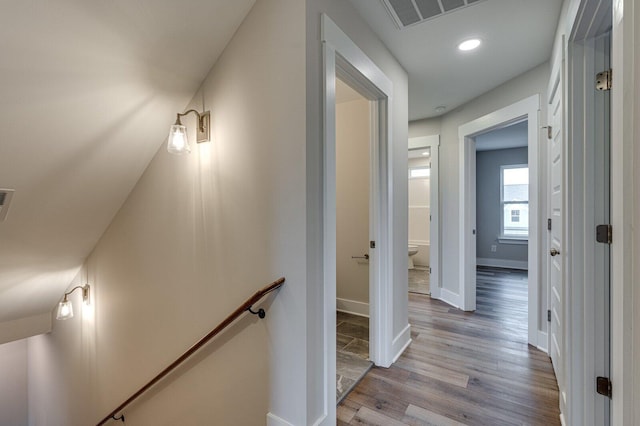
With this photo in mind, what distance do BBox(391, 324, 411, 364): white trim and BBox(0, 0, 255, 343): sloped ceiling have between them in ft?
8.26

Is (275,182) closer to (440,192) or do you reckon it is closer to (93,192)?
(93,192)

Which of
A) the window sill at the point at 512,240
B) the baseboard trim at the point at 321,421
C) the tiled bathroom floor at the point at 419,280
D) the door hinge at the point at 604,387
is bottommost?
the tiled bathroom floor at the point at 419,280

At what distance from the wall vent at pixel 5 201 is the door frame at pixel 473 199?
13.4ft

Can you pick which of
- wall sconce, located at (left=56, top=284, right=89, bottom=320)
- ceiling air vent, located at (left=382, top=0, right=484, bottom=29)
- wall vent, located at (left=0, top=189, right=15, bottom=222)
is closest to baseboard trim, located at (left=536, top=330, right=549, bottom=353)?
ceiling air vent, located at (left=382, top=0, right=484, bottom=29)

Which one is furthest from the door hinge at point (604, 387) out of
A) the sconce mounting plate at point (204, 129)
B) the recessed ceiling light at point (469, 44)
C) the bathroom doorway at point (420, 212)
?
the bathroom doorway at point (420, 212)

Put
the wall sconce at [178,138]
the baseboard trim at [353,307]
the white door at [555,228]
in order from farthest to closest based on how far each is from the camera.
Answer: the baseboard trim at [353,307] → the white door at [555,228] → the wall sconce at [178,138]

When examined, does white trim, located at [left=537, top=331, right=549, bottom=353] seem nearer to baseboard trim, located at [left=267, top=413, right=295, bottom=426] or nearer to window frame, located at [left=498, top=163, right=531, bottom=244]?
baseboard trim, located at [left=267, top=413, right=295, bottom=426]

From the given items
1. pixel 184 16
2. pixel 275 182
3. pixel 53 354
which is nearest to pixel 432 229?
pixel 275 182

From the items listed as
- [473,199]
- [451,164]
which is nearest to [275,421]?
[473,199]

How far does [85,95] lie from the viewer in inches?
64.5

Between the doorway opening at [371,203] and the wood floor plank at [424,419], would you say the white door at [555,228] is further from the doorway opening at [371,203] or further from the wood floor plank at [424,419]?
the doorway opening at [371,203]

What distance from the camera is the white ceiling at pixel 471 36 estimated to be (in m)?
1.85

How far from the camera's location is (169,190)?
6.98 feet

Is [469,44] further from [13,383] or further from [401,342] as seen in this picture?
[13,383]
